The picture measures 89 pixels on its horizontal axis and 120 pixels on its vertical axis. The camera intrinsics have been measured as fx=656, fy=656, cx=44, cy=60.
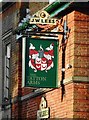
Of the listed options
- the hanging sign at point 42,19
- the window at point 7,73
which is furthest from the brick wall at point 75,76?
the window at point 7,73

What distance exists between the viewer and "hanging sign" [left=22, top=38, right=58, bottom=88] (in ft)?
63.8

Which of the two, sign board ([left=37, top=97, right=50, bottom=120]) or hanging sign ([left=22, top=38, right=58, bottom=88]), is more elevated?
hanging sign ([left=22, top=38, right=58, bottom=88])

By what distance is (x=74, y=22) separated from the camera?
63.5 ft

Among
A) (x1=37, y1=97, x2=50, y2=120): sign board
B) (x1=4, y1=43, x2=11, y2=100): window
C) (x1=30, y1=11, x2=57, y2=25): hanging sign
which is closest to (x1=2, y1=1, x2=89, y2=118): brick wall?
(x1=37, y1=97, x2=50, y2=120): sign board

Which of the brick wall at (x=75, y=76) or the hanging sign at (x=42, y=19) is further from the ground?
the hanging sign at (x=42, y=19)

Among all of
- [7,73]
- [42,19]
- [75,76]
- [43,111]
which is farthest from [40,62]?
[7,73]

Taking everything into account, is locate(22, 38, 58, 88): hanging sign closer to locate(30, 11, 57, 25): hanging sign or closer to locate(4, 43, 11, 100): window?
locate(30, 11, 57, 25): hanging sign

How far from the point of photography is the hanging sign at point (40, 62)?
63.8 ft

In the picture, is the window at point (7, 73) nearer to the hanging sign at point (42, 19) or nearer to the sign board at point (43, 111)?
the sign board at point (43, 111)

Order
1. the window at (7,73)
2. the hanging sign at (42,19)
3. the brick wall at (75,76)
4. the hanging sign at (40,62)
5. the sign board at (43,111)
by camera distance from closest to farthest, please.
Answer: the brick wall at (75,76) → the hanging sign at (40,62) → the hanging sign at (42,19) → the sign board at (43,111) → the window at (7,73)

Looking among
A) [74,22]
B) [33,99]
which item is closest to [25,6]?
[33,99]

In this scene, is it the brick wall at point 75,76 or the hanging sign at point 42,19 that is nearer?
the brick wall at point 75,76

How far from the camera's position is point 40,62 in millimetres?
19734

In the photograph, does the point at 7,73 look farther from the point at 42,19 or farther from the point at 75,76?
the point at 75,76
